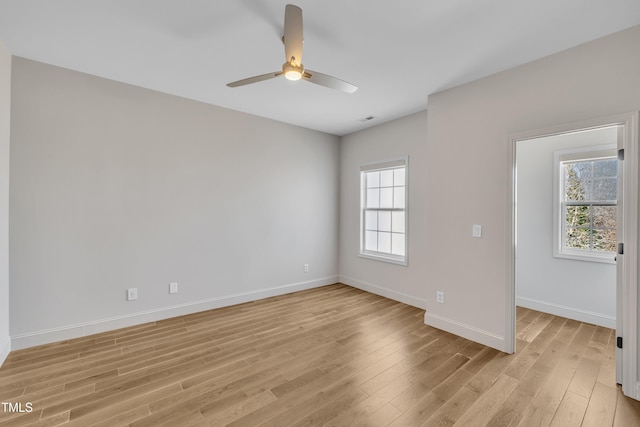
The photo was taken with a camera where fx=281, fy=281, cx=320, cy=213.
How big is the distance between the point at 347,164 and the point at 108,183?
11.5ft

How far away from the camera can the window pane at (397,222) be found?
4427mm

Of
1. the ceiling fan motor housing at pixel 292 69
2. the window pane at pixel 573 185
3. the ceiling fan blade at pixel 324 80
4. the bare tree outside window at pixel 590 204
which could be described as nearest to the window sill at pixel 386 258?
the bare tree outside window at pixel 590 204

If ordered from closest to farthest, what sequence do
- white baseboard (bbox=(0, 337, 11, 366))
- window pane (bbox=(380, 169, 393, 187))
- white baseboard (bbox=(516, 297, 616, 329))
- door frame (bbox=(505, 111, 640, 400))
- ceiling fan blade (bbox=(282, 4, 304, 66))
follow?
ceiling fan blade (bbox=(282, 4, 304, 66))
door frame (bbox=(505, 111, 640, 400))
white baseboard (bbox=(0, 337, 11, 366))
white baseboard (bbox=(516, 297, 616, 329))
window pane (bbox=(380, 169, 393, 187))

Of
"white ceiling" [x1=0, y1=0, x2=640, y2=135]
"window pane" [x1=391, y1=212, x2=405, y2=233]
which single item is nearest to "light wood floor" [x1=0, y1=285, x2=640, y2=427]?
"window pane" [x1=391, y1=212, x2=405, y2=233]

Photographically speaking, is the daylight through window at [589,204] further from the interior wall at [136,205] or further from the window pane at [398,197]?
the interior wall at [136,205]

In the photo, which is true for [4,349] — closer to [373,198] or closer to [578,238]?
[373,198]

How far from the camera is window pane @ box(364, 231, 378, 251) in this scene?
483cm

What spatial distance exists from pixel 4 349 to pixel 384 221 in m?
4.55

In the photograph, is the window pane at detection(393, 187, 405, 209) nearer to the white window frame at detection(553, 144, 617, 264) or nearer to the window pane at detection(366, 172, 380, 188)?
the window pane at detection(366, 172, 380, 188)

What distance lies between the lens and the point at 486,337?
281cm

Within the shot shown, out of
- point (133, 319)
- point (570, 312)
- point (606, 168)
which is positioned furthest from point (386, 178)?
point (133, 319)

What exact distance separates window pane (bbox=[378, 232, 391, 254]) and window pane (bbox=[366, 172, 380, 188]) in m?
0.85

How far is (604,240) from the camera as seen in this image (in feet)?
11.3

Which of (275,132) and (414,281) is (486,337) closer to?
(414,281)
